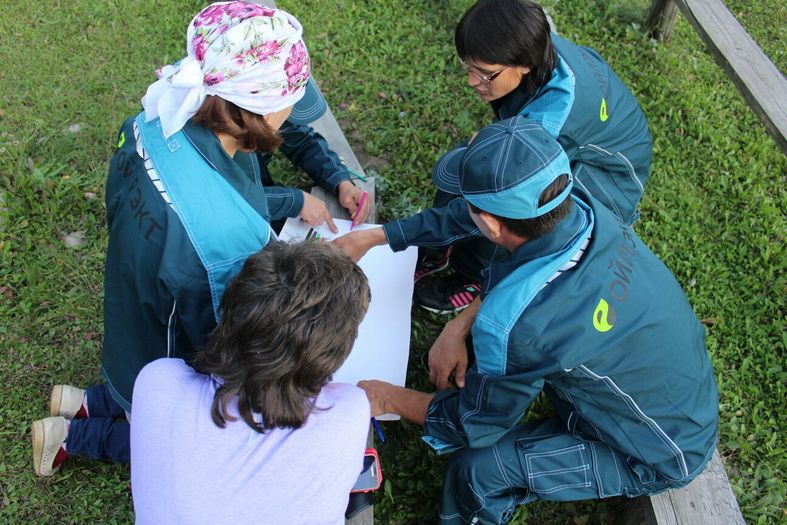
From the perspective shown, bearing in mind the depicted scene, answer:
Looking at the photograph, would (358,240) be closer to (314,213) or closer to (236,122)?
(314,213)

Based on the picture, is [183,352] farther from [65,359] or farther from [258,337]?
[65,359]

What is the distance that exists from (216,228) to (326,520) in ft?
2.67

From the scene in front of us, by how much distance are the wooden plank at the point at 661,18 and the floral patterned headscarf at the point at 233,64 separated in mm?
3193

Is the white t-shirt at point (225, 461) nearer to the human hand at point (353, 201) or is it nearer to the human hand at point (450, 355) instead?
the human hand at point (450, 355)

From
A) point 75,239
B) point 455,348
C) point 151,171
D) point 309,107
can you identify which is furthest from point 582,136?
point 75,239

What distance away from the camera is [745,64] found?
3.23 meters

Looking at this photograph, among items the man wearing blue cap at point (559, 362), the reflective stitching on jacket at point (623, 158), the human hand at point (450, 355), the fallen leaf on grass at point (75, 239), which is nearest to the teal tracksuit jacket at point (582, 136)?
the reflective stitching on jacket at point (623, 158)

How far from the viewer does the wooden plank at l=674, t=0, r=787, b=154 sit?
3016mm

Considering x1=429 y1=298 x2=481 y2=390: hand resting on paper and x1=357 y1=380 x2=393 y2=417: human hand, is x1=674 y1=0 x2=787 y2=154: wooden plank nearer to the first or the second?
x1=429 y1=298 x2=481 y2=390: hand resting on paper

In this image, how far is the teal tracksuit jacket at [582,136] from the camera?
7.80 ft

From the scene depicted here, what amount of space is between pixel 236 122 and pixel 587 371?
3.99 feet

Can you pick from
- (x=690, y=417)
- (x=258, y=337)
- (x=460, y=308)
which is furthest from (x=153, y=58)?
(x=690, y=417)

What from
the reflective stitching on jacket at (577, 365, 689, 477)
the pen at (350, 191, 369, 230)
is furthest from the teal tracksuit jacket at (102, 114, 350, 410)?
the reflective stitching on jacket at (577, 365, 689, 477)

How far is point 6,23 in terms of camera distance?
390 cm
